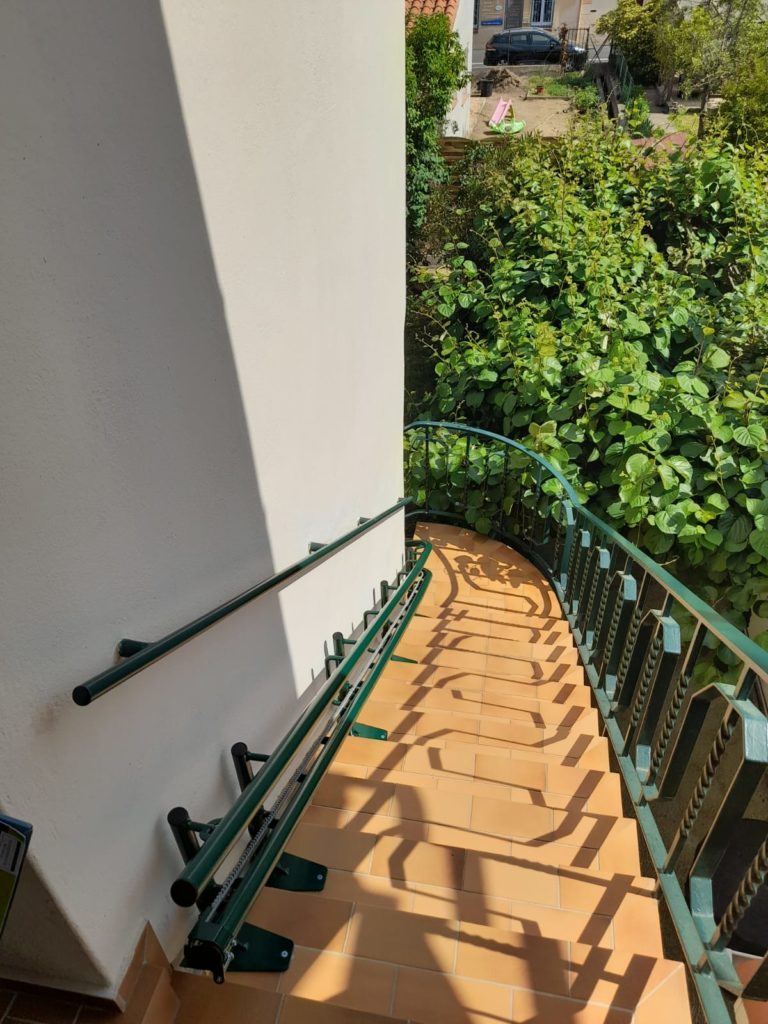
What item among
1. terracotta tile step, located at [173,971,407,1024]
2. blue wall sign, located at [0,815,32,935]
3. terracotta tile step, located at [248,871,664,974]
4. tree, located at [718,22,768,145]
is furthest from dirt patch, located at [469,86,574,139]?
blue wall sign, located at [0,815,32,935]

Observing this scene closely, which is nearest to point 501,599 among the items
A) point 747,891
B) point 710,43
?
point 747,891

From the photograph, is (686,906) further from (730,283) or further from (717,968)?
(730,283)

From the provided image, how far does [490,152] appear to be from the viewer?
9.30 meters

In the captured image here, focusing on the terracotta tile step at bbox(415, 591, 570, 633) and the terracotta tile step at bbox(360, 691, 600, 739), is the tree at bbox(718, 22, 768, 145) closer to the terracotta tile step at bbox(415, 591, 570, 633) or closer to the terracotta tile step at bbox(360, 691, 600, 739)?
the terracotta tile step at bbox(415, 591, 570, 633)

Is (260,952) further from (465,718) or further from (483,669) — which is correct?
(483,669)

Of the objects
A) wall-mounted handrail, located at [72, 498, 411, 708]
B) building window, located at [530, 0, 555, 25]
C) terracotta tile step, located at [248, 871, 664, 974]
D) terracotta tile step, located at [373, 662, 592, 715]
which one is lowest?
terracotta tile step, located at [373, 662, 592, 715]

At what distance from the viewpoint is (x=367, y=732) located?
2479mm

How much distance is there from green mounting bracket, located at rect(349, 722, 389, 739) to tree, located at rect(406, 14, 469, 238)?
864 cm

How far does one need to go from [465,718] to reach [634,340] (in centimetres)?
368

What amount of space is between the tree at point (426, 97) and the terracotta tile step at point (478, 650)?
7.64 meters

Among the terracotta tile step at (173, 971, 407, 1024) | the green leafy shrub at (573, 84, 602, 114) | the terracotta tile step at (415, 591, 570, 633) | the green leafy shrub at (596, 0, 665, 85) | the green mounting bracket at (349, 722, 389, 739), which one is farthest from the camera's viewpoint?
the green leafy shrub at (573, 84, 602, 114)

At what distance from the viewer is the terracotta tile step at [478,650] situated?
343 cm

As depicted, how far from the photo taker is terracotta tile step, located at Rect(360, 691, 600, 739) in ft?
8.64

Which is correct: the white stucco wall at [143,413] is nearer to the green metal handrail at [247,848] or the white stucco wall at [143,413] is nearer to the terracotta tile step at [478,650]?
the green metal handrail at [247,848]
